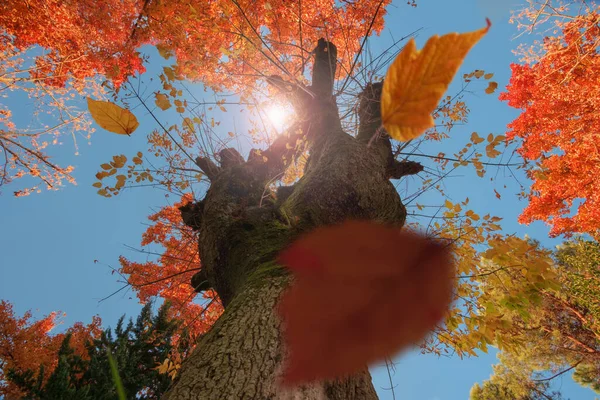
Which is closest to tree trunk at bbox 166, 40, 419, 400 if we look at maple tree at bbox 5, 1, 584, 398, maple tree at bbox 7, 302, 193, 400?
maple tree at bbox 5, 1, 584, 398

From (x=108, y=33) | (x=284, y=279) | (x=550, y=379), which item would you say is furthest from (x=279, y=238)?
(x=550, y=379)

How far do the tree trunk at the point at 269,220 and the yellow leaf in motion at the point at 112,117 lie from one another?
921mm

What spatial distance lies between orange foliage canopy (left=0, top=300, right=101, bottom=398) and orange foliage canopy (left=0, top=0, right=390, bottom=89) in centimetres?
853

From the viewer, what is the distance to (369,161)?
2.51m

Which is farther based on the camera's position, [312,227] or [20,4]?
[20,4]

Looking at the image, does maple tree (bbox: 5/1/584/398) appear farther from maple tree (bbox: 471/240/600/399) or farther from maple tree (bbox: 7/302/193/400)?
maple tree (bbox: 471/240/600/399)

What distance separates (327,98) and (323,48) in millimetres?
884

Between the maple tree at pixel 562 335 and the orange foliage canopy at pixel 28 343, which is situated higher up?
the orange foliage canopy at pixel 28 343

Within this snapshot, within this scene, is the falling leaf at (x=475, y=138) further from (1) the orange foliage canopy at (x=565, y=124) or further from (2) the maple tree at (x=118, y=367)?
(2) the maple tree at (x=118, y=367)

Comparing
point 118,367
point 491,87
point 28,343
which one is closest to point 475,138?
point 491,87

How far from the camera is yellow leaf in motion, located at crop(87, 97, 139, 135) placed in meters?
0.93

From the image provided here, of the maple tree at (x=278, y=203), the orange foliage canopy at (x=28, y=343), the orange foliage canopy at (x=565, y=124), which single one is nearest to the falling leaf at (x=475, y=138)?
the maple tree at (x=278, y=203)

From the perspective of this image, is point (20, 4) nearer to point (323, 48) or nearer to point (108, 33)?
point (108, 33)

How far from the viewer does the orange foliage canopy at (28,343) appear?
9609mm
